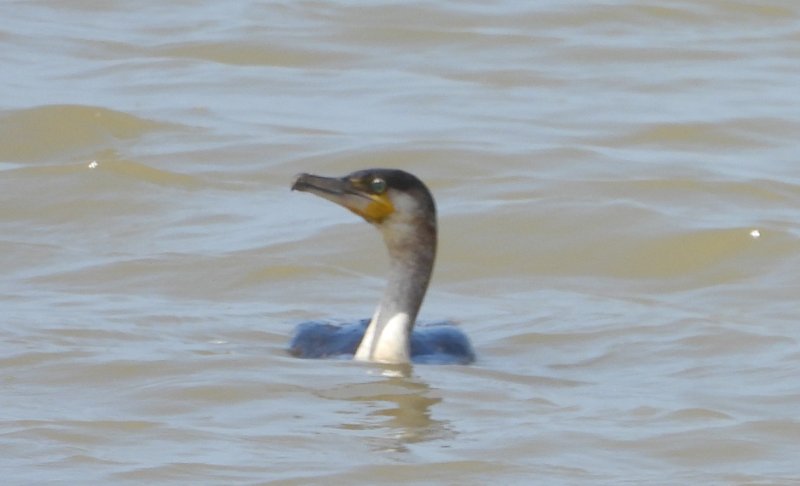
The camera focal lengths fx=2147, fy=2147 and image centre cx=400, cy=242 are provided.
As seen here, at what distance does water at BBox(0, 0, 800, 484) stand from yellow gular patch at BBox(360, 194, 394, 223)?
587mm

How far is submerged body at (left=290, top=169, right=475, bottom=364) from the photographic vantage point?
8219 mm

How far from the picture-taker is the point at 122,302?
370 inches

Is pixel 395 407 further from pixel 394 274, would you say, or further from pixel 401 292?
pixel 394 274

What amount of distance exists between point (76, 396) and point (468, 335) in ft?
7.13

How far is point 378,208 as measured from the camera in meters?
8.27

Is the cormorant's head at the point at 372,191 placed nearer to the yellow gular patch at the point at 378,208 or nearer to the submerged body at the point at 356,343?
the yellow gular patch at the point at 378,208

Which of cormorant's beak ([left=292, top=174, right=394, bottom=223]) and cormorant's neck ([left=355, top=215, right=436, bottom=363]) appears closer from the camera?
cormorant's beak ([left=292, top=174, right=394, bottom=223])

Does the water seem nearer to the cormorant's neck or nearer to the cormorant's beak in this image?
the cormorant's neck

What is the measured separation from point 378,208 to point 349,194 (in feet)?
0.45

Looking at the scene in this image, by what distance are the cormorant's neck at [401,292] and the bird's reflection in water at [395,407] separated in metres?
0.11

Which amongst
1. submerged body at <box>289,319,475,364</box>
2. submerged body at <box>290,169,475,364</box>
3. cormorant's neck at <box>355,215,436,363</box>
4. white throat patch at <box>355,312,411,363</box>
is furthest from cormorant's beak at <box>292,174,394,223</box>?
submerged body at <box>289,319,475,364</box>

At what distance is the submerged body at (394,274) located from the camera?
8219 mm

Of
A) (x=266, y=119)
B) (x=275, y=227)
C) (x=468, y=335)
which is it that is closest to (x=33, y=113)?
(x=266, y=119)

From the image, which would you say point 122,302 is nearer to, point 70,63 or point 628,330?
point 628,330
